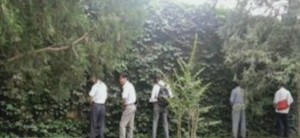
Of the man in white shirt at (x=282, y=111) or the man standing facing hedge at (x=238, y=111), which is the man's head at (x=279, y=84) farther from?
the man standing facing hedge at (x=238, y=111)

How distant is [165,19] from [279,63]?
355cm

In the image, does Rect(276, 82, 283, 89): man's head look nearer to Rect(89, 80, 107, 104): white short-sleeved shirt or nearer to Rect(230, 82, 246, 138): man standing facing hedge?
Rect(230, 82, 246, 138): man standing facing hedge

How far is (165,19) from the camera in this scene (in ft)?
50.0

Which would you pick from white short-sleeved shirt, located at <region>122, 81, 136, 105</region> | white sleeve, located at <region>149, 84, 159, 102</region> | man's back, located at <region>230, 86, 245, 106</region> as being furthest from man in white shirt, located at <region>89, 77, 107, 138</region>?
man's back, located at <region>230, 86, 245, 106</region>

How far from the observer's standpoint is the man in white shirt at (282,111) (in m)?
14.2

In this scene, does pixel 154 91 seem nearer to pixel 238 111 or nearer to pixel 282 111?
pixel 238 111

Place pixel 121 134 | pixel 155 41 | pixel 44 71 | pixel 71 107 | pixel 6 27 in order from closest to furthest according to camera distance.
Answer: pixel 6 27 < pixel 44 71 < pixel 121 134 < pixel 71 107 < pixel 155 41

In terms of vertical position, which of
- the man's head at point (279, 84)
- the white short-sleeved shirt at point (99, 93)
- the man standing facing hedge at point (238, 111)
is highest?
the man's head at point (279, 84)

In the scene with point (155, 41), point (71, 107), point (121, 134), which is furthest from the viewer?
point (155, 41)

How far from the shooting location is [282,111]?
1432 centimetres

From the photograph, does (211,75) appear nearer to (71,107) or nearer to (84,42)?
(71,107)

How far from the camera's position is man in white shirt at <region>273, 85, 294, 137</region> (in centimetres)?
1416

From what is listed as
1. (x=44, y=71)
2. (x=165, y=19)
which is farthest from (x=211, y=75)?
(x=44, y=71)

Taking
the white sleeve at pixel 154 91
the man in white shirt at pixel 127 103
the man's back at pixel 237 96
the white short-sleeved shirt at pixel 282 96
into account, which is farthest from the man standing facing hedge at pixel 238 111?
the man in white shirt at pixel 127 103
